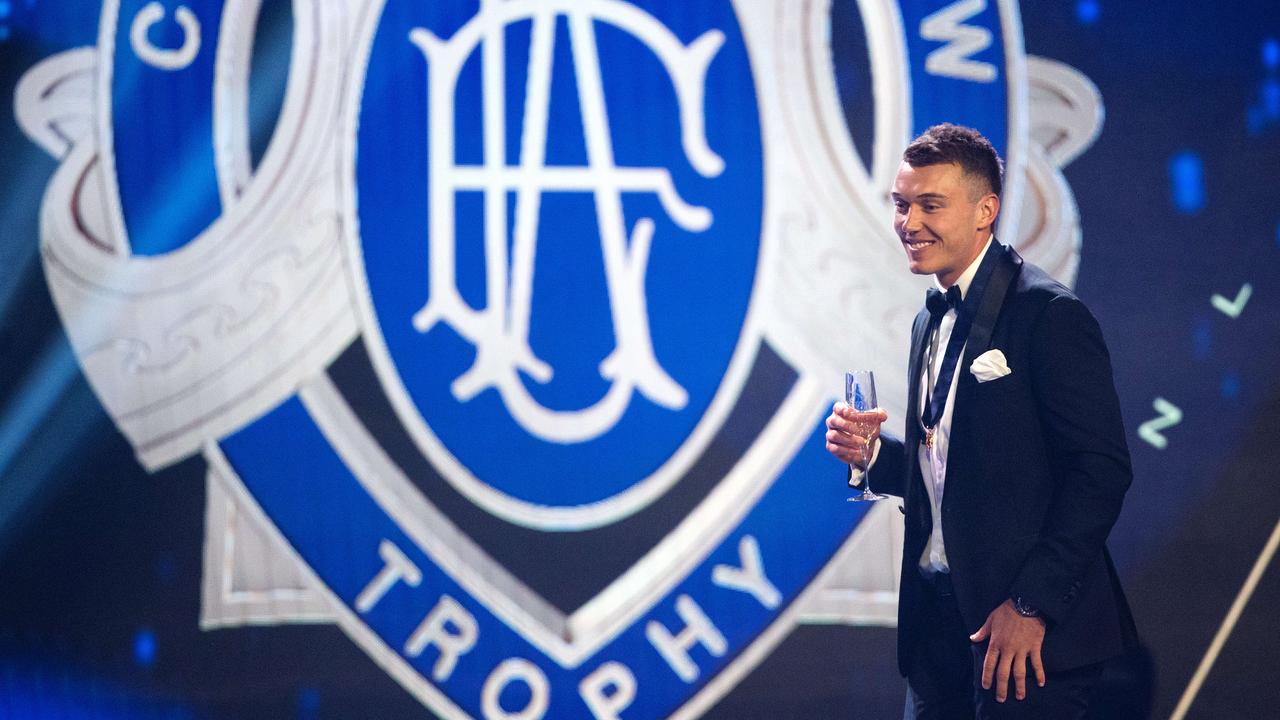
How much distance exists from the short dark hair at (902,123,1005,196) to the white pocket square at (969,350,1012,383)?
25cm

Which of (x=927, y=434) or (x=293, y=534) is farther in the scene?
(x=293, y=534)

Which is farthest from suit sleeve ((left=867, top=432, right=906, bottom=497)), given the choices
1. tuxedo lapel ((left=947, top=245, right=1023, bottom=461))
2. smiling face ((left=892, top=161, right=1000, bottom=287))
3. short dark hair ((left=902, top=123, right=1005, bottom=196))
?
short dark hair ((left=902, top=123, right=1005, bottom=196))

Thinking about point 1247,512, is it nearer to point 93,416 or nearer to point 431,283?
point 431,283

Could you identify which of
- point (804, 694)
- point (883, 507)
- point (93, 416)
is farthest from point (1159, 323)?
point (93, 416)

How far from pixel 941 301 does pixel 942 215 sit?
0.52 ft

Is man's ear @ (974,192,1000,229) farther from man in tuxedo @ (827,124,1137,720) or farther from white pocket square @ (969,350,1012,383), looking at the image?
white pocket square @ (969,350,1012,383)

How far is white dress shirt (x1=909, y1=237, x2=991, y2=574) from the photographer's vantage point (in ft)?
5.81

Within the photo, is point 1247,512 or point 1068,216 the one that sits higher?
point 1068,216

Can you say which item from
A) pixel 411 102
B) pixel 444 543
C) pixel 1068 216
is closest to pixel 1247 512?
pixel 1068 216

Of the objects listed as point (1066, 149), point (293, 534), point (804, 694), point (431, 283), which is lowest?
point (293, 534)

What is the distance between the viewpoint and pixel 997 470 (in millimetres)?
1692

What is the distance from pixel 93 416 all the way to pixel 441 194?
3.30ft

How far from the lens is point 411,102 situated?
9.61ft

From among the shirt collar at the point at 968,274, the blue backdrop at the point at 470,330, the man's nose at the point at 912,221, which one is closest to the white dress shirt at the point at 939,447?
the shirt collar at the point at 968,274
